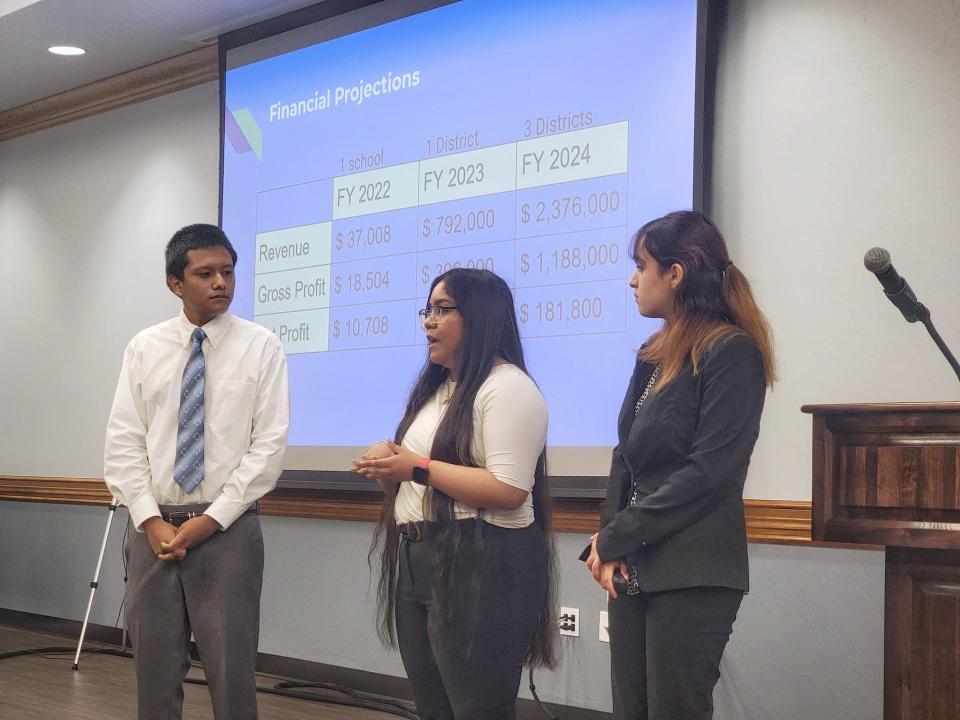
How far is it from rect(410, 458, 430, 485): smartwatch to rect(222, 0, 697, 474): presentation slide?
1.48m

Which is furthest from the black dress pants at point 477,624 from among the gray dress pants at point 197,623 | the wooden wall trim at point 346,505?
the wooden wall trim at point 346,505

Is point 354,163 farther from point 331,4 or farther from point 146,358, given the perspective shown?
point 146,358

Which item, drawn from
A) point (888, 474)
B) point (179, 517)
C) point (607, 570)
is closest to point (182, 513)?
point (179, 517)

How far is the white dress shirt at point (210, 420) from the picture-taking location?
2473 millimetres

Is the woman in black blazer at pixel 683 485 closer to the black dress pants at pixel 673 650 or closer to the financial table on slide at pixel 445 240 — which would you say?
the black dress pants at pixel 673 650

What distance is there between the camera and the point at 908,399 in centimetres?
299

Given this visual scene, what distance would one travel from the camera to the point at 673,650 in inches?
66.9

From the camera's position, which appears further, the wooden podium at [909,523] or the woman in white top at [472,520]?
the woman in white top at [472,520]

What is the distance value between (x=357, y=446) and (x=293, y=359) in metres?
0.51

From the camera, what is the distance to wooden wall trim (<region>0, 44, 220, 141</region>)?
5096mm

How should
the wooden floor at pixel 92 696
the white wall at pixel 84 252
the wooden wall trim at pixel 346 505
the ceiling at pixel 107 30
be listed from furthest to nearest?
1. the white wall at pixel 84 252
2. the ceiling at pixel 107 30
3. the wooden floor at pixel 92 696
4. the wooden wall trim at pixel 346 505

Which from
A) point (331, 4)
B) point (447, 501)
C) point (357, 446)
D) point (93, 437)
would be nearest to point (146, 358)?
point (447, 501)

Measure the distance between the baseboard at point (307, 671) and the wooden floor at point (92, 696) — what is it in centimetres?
10

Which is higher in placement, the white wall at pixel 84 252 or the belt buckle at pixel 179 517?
the white wall at pixel 84 252
